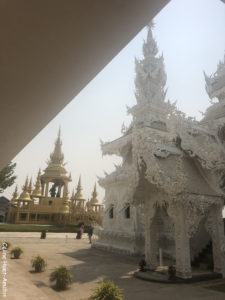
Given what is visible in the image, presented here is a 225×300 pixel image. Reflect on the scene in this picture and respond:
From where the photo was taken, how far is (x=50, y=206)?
99.8ft

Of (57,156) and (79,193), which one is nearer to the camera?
(79,193)

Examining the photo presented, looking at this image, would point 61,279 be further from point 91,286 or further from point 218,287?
point 218,287

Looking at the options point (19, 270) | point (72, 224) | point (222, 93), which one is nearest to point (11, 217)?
point (72, 224)

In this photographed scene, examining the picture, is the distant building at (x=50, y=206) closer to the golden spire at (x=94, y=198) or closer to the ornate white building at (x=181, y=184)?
the golden spire at (x=94, y=198)

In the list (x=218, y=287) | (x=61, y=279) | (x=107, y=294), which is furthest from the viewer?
(x=218, y=287)

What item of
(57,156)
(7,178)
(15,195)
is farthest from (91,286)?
(57,156)

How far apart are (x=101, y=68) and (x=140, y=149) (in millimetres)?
7756

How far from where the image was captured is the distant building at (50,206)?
95.8ft

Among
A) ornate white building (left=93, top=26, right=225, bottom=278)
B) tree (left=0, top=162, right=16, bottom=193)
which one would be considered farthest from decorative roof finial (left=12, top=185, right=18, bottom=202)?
ornate white building (left=93, top=26, right=225, bottom=278)

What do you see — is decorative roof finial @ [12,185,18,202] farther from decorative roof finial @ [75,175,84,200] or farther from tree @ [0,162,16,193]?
tree @ [0,162,16,193]

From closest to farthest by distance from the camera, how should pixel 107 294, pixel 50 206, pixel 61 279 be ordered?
1. pixel 107 294
2. pixel 61 279
3. pixel 50 206

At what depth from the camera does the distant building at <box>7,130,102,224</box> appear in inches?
1149

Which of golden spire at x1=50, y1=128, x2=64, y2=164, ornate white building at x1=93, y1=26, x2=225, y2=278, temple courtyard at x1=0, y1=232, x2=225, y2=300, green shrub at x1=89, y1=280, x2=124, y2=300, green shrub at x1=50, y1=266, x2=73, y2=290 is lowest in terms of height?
temple courtyard at x1=0, y1=232, x2=225, y2=300

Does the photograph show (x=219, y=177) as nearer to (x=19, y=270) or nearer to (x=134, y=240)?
(x=134, y=240)
